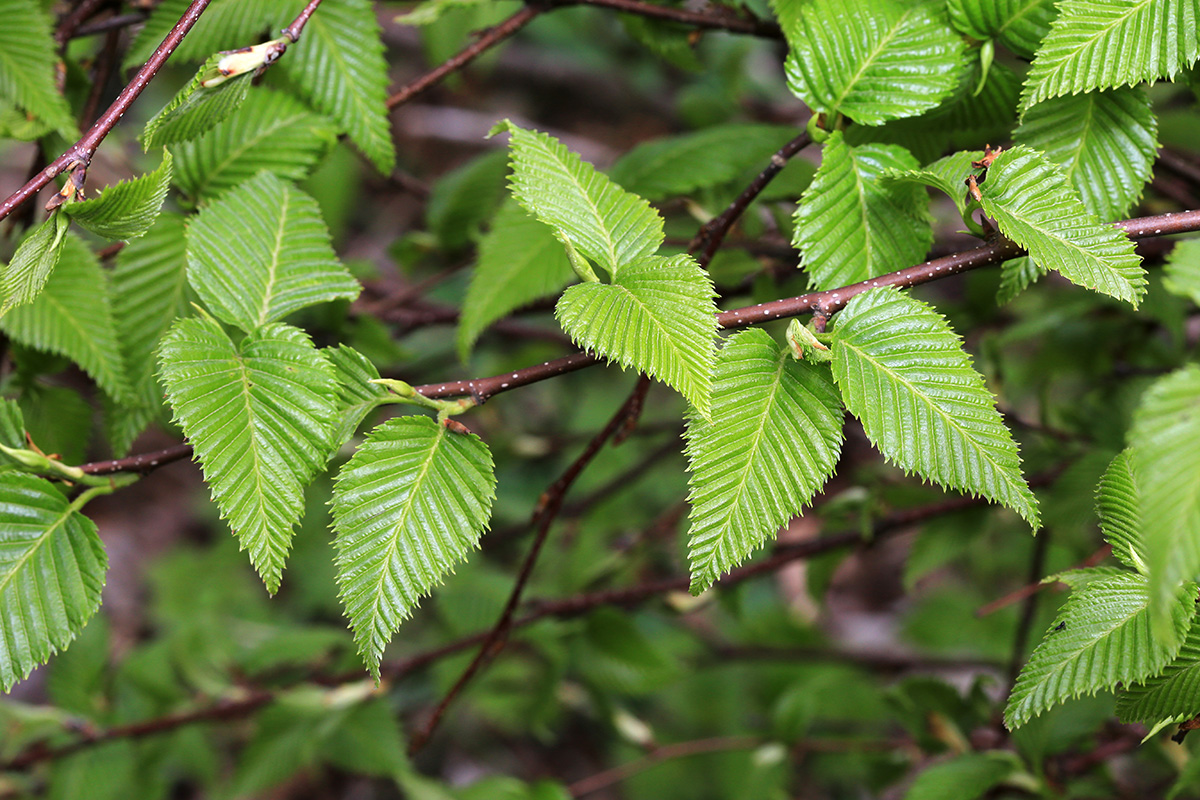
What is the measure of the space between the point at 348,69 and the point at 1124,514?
3.58ft

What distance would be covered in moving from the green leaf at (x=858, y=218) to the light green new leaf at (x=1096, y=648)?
39 centimetres

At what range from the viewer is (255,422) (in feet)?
2.59

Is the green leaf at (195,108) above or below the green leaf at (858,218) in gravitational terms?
above

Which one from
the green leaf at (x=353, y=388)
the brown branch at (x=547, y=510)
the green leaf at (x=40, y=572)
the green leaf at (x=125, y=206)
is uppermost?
the green leaf at (x=125, y=206)

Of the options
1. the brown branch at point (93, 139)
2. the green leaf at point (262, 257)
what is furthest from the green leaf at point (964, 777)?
the brown branch at point (93, 139)

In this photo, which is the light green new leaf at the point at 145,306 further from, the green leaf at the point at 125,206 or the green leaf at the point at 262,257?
the green leaf at the point at 125,206

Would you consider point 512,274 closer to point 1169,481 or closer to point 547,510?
point 547,510

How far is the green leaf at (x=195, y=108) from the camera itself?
0.77 metres

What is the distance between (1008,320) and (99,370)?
183 centimetres

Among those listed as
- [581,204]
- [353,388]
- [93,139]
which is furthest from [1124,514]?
[93,139]

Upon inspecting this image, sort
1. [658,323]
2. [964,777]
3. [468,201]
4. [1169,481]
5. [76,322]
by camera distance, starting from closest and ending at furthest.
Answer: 1. [1169,481]
2. [658,323]
3. [76,322]
4. [964,777]
5. [468,201]

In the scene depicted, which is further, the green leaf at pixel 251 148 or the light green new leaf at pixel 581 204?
the green leaf at pixel 251 148

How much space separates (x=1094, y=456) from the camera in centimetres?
135

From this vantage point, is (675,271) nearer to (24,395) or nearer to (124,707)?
(24,395)
